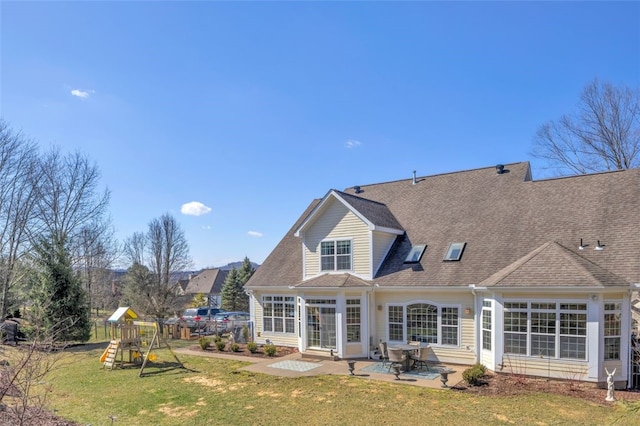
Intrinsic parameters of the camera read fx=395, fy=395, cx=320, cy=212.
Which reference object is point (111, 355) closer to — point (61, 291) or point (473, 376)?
point (61, 291)

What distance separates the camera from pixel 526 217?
16172mm

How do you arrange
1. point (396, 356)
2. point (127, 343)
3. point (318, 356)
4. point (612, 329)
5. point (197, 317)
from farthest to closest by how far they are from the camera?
1. point (197, 317)
2. point (318, 356)
3. point (127, 343)
4. point (396, 356)
5. point (612, 329)

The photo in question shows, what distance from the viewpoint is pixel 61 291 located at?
22.1m

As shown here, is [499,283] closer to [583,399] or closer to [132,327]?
[583,399]

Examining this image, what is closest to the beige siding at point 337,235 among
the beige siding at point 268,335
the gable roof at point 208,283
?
the beige siding at point 268,335

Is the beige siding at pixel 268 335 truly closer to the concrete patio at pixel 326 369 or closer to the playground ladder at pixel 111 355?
the concrete patio at pixel 326 369

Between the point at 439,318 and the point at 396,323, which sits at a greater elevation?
the point at 439,318

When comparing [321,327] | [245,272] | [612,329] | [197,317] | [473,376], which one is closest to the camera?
[473,376]

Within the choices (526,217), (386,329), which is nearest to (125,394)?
Answer: (386,329)

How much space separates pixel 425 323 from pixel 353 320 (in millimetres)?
2862

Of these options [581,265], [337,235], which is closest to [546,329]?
[581,265]

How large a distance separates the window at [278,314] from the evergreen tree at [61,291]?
10565 mm

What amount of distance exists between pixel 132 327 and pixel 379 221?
37.9 feet

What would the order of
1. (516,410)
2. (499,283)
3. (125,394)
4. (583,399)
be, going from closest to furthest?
1. (516,410)
2. (583,399)
3. (125,394)
4. (499,283)
